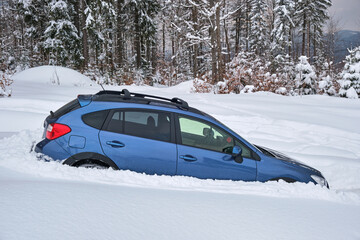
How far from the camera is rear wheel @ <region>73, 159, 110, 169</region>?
3891 mm

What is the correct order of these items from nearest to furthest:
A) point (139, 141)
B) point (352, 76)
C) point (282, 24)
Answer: point (139, 141) → point (352, 76) → point (282, 24)

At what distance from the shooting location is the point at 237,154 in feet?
13.9

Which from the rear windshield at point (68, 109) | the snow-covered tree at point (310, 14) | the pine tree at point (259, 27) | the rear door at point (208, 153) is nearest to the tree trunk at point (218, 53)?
the rear door at point (208, 153)

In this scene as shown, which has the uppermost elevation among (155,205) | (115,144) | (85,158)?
(115,144)

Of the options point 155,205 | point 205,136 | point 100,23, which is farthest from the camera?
point 100,23

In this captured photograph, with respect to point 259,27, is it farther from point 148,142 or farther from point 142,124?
point 148,142

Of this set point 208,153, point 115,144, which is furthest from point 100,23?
point 208,153

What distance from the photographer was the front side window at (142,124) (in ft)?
13.3

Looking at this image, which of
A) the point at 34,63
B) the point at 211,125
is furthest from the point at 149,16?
the point at 211,125

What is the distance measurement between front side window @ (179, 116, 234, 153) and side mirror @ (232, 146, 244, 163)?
9 centimetres

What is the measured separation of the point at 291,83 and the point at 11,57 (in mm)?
30856

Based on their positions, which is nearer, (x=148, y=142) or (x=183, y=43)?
(x=148, y=142)

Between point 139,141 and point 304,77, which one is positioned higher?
point 304,77

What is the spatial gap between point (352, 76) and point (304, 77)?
2419 mm
